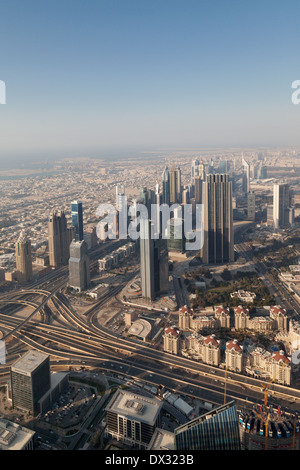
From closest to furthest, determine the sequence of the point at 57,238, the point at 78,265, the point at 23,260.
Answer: the point at 78,265 < the point at 23,260 < the point at 57,238

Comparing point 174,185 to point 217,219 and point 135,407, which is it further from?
point 135,407

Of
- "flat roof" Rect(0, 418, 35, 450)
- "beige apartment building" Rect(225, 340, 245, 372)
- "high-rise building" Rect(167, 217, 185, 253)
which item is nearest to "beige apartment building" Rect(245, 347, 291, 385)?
"beige apartment building" Rect(225, 340, 245, 372)

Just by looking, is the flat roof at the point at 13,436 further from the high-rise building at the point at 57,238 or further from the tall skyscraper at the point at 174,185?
the tall skyscraper at the point at 174,185

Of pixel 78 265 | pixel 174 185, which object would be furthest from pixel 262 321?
pixel 174 185

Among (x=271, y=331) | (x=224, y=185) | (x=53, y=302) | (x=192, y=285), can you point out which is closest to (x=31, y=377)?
(x=53, y=302)

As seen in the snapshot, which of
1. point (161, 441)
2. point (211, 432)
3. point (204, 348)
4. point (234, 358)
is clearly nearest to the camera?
point (211, 432)

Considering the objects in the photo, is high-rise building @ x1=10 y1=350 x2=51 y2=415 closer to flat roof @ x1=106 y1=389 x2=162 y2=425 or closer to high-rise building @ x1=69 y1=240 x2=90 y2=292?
flat roof @ x1=106 y1=389 x2=162 y2=425
